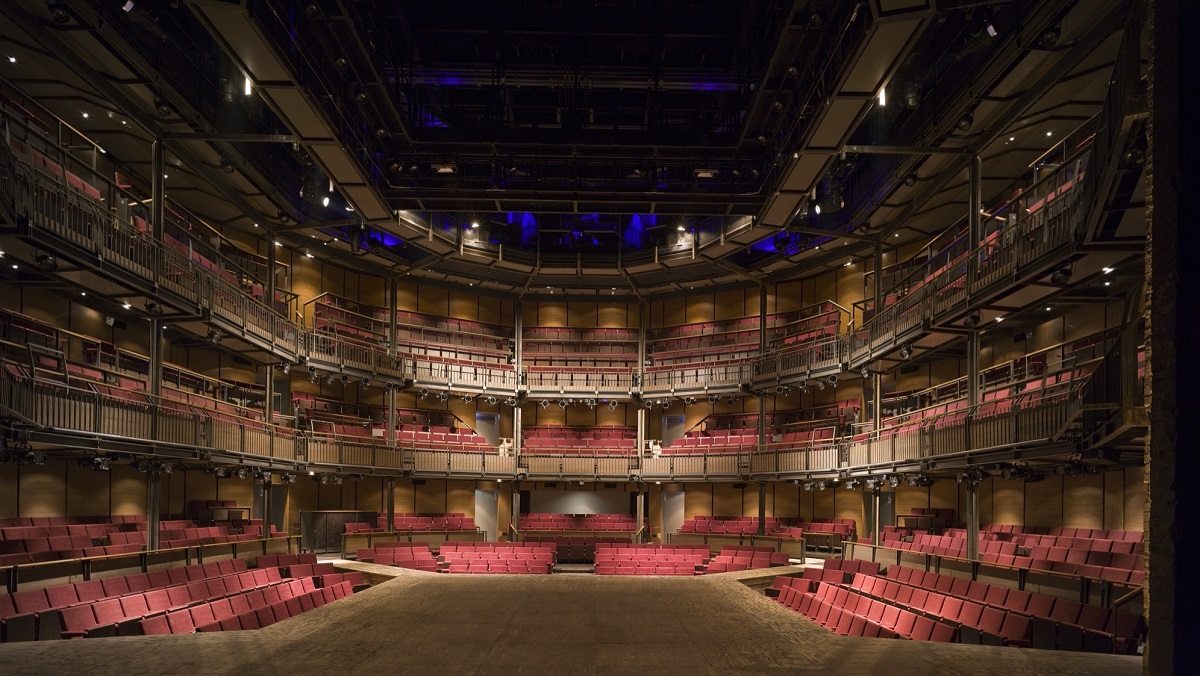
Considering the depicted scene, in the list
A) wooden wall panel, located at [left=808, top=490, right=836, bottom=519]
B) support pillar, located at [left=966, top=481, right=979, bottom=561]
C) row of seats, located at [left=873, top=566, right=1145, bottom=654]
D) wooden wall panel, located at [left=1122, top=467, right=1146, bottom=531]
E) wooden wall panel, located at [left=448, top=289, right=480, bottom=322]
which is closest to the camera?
row of seats, located at [left=873, top=566, right=1145, bottom=654]

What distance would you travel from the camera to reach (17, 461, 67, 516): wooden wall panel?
14719 mm

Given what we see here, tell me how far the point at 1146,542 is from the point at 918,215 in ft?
61.1

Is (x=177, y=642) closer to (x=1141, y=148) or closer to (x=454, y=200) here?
(x=1141, y=148)

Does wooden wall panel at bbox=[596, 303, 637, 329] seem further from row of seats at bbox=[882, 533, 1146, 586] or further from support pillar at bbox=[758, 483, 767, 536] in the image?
row of seats at bbox=[882, 533, 1146, 586]

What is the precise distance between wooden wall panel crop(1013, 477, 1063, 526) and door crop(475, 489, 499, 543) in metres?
17.0

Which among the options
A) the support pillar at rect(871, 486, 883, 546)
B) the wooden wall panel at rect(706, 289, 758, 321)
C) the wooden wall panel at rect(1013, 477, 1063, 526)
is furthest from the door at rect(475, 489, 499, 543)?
the wooden wall panel at rect(1013, 477, 1063, 526)

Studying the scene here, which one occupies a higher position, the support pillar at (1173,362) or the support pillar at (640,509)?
the support pillar at (1173,362)

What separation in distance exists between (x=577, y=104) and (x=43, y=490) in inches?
564

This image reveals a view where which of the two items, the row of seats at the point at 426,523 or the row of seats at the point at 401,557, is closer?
the row of seats at the point at 401,557

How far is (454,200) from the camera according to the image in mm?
18766

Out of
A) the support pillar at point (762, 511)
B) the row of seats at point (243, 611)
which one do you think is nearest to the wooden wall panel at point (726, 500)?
the support pillar at point (762, 511)

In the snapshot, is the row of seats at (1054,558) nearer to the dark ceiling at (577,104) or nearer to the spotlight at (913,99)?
the dark ceiling at (577,104)

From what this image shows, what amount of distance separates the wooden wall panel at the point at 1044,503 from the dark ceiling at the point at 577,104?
676 cm

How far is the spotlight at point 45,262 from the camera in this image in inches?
450
